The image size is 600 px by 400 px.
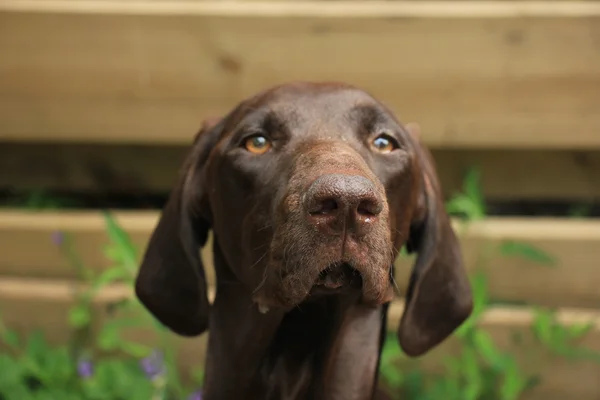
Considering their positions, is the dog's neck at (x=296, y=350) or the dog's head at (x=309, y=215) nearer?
the dog's head at (x=309, y=215)

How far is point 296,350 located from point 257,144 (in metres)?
0.45

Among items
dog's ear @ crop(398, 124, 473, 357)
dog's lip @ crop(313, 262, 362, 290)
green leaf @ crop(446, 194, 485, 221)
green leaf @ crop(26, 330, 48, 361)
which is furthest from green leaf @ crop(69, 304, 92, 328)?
dog's lip @ crop(313, 262, 362, 290)

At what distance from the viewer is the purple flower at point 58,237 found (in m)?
2.78

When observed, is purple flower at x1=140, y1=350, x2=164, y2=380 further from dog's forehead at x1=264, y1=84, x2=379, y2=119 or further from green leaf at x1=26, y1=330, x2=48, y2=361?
dog's forehead at x1=264, y1=84, x2=379, y2=119

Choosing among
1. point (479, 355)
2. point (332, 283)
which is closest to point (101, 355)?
point (479, 355)

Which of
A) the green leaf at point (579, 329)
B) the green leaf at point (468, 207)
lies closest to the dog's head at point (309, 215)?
the green leaf at point (468, 207)

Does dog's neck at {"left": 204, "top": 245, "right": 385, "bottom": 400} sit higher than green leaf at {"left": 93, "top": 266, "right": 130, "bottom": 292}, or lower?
higher

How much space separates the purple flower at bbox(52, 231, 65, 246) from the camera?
2.78 metres

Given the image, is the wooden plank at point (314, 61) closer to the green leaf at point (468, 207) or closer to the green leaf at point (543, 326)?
the green leaf at point (468, 207)

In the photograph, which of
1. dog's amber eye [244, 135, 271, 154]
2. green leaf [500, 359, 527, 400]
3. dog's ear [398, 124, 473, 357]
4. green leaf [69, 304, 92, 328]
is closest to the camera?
dog's amber eye [244, 135, 271, 154]

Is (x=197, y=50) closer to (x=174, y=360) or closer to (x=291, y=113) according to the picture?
(x=174, y=360)

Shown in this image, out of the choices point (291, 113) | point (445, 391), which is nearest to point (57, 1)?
point (291, 113)

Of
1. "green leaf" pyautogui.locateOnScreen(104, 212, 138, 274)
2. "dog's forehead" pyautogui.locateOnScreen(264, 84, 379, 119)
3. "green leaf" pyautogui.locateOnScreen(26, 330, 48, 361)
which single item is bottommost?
"green leaf" pyautogui.locateOnScreen(26, 330, 48, 361)

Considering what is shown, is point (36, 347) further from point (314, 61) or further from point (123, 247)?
point (314, 61)
